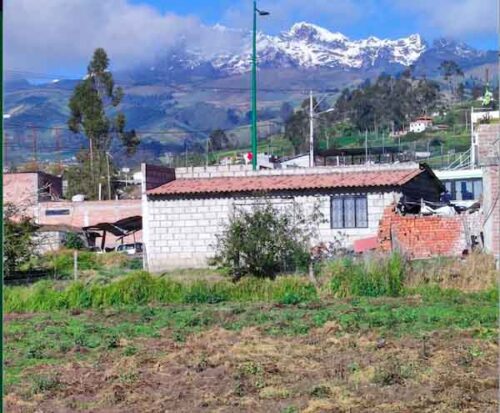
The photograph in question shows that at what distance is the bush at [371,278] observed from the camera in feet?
68.2

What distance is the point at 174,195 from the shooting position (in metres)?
35.0

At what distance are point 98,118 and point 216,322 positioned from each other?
5336 centimetres

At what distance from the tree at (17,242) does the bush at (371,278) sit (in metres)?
11.4

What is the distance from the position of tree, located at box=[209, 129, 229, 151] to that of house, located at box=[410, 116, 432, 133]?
26733 millimetres

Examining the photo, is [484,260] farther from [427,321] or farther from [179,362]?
[179,362]

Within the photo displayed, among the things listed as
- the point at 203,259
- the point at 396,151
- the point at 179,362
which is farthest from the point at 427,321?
the point at 396,151


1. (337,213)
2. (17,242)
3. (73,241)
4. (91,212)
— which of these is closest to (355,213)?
(337,213)

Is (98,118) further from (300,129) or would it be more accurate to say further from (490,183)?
(490,183)

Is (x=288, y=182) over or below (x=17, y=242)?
over

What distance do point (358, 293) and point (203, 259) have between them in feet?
45.3

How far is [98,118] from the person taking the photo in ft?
225

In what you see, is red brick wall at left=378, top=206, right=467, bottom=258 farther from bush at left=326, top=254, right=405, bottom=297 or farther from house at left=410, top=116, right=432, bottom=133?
house at left=410, top=116, right=432, bottom=133

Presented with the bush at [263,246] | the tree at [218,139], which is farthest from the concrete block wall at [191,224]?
the tree at [218,139]

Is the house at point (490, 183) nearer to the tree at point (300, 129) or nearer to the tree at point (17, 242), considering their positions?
the tree at point (17, 242)
